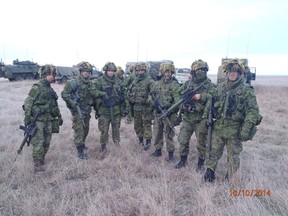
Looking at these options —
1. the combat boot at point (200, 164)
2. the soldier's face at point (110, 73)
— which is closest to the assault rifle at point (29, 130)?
the soldier's face at point (110, 73)

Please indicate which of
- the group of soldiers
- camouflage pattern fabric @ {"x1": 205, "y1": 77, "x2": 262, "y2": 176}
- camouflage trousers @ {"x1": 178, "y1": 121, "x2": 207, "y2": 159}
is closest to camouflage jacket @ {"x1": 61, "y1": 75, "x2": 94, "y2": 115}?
the group of soldiers

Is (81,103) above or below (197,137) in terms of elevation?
above

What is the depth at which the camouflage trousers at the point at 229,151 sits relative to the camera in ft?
12.7

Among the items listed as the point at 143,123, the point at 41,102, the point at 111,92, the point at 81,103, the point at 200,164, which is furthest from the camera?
the point at 143,123

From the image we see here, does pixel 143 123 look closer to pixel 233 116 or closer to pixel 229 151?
pixel 229 151

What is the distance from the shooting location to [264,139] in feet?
23.0

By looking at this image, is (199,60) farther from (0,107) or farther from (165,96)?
(0,107)

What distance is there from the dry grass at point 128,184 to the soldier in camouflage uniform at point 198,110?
15.5 inches

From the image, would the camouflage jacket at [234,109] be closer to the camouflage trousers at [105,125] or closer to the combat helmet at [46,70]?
the camouflage trousers at [105,125]

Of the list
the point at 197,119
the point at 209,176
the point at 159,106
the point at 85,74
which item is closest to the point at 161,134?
the point at 159,106

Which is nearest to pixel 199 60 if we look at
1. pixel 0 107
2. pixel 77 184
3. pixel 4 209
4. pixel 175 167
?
pixel 175 167

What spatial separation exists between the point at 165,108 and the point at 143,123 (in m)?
0.97

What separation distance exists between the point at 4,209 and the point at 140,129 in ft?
11.2

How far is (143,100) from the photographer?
18.9 feet
